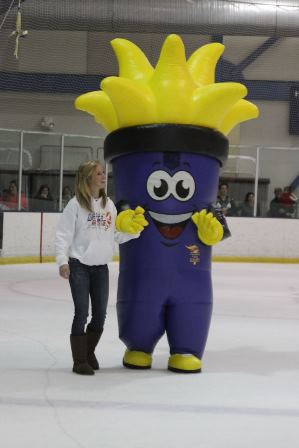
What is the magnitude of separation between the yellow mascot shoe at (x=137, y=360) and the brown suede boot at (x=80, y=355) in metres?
0.28

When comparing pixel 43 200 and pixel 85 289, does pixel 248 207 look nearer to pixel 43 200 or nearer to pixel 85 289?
pixel 43 200

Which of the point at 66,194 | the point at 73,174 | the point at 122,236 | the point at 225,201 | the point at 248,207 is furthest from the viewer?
the point at 248,207

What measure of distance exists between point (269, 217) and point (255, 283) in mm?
3806

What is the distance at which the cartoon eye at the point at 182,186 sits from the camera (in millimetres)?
4453

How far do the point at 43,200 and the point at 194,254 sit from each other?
8020mm

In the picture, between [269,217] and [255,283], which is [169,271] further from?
[269,217]

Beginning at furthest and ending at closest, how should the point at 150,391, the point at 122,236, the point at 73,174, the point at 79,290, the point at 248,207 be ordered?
the point at 248,207
the point at 73,174
the point at 122,236
the point at 79,290
the point at 150,391

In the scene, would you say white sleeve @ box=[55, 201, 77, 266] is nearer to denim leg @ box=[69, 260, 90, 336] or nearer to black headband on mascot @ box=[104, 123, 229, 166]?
denim leg @ box=[69, 260, 90, 336]

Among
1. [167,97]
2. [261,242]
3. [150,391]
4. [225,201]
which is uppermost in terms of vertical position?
[167,97]

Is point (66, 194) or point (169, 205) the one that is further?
point (66, 194)

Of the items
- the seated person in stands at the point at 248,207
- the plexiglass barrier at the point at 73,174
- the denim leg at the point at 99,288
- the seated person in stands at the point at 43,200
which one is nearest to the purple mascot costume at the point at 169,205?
the denim leg at the point at 99,288

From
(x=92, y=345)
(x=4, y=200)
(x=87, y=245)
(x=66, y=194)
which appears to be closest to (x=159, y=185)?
(x=87, y=245)

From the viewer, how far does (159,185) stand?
4453mm

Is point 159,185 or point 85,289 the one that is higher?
point 159,185
